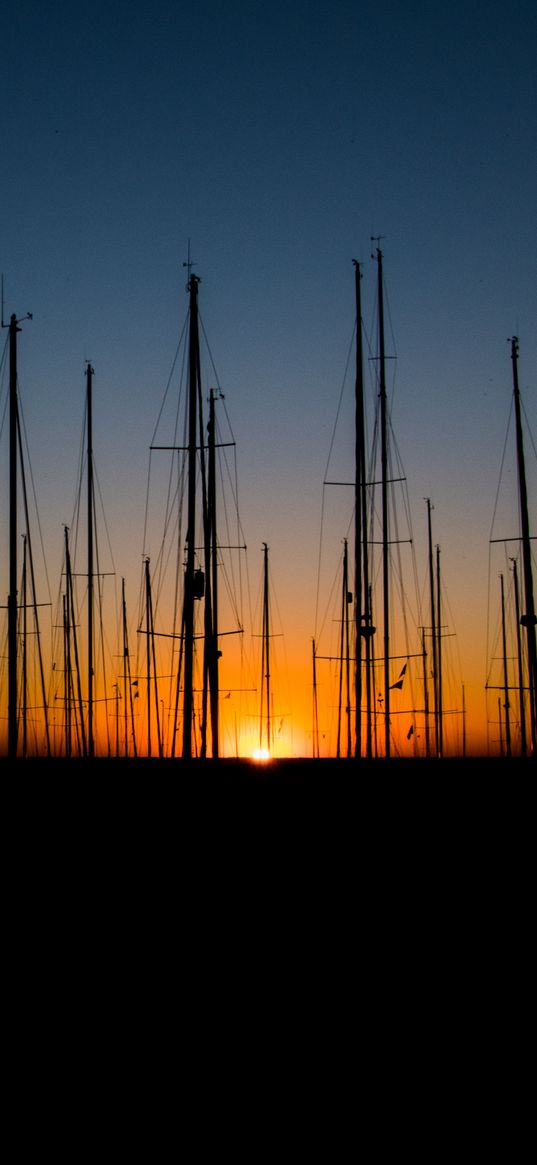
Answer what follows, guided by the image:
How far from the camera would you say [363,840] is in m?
21.7

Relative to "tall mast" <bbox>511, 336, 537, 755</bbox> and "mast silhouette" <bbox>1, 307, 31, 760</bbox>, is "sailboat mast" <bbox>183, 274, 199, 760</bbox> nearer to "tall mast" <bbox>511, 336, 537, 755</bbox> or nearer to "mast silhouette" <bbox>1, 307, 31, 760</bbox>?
"mast silhouette" <bbox>1, 307, 31, 760</bbox>

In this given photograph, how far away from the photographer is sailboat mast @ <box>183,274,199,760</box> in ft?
103

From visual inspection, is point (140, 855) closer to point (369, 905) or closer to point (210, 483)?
point (369, 905)

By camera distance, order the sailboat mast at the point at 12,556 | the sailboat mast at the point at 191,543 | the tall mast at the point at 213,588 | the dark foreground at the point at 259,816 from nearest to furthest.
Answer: the dark foreground at the point at 259,816
the sailboat mast at the point at 12,556
the sailboat mast at the point at 191,543
the tall mast at the point at 213,588

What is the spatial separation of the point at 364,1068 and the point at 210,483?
98.4ft

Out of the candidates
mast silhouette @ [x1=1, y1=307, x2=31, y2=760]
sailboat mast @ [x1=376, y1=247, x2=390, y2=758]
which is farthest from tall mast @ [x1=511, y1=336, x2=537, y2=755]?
mast silhouette @ [x1=1, y1=307, x2=31, y2=760]

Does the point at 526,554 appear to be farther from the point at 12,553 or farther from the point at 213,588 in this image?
the point at 12,553

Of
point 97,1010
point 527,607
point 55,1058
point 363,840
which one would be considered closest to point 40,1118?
point 55,1058

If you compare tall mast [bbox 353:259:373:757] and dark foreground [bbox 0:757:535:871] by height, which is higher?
tall mast [bbox 353:259:373:757]

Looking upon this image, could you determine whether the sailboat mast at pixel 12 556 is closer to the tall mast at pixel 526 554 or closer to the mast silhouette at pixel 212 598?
the mast silhouette at pixel 212 598

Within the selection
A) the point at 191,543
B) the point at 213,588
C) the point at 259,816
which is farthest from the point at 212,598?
the point at 259,816

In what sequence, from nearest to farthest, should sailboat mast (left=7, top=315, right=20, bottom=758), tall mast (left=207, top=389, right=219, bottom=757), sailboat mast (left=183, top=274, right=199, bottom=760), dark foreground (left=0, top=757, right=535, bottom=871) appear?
dark foreground (left=0, top=757, right=535, bottom=871) → sailboat mast (left=7, top=315, right=20, bottom=758) → sailboat mast (left=183, top=274, right=199, bottom=760) → tall mast (left=207, top=389, right=219, bottom=757)

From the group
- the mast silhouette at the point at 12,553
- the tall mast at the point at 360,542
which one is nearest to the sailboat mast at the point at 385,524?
the tall mast at the point at 360,542

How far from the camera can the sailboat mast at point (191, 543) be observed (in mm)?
31250
